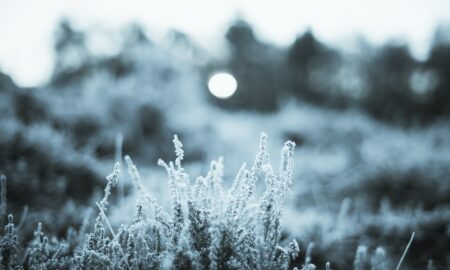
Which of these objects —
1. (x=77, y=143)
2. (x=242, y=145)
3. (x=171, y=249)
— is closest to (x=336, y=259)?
(x=171, y=249)

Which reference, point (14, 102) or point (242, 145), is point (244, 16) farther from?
point (14, 102)

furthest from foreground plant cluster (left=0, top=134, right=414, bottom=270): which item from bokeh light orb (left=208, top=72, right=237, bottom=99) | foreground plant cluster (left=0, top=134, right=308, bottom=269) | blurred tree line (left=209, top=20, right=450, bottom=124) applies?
bokeh light orb (left=208, top=72, right=237, bottom=99)

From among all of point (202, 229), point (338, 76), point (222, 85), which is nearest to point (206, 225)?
point (202, 229)

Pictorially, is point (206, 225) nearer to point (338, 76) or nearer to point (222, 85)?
point (222, 85)

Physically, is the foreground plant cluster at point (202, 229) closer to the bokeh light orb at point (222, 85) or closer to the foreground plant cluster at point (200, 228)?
the foreground plant cluster at point (200, 228)

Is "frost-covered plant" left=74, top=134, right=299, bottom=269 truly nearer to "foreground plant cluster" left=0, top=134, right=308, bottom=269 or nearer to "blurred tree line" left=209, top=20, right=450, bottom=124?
"foreground plant cluster" left=0, top=134, right=308, bottom=269
